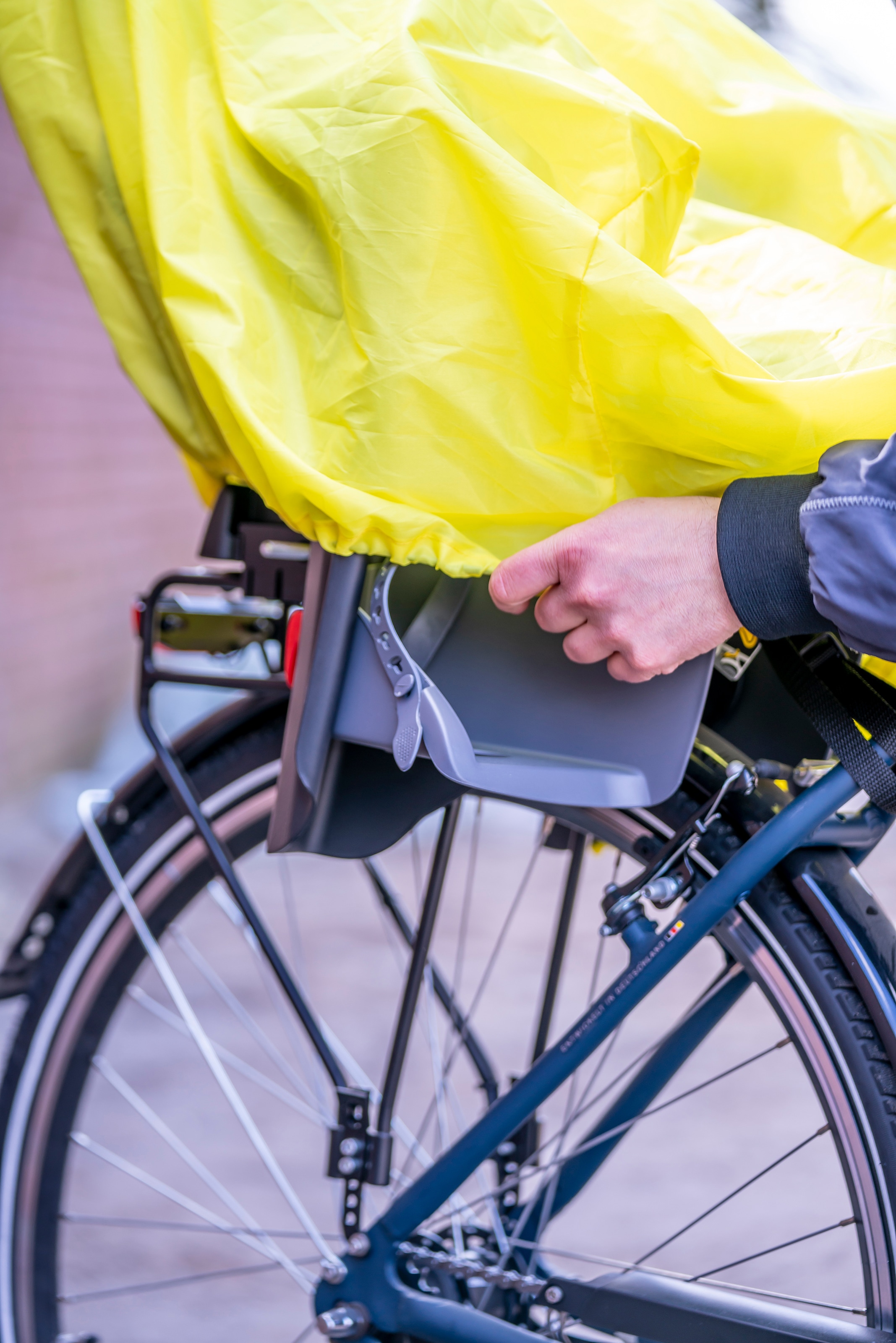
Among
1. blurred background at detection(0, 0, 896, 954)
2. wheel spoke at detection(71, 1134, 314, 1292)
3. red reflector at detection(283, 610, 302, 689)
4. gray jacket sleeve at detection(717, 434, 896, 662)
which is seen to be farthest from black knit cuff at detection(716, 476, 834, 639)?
blurred background at detection(0, 0, 896, 954)

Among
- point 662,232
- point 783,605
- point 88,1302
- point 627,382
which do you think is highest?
point 662,232

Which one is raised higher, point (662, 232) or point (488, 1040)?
point (662, 232)

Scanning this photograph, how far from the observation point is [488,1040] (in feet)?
7.88

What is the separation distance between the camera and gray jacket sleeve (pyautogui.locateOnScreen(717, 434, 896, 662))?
747 millimetres

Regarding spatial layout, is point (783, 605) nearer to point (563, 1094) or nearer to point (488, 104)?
point (488, 104)

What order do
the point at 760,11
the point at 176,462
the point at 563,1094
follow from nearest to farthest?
the point at 760,11, the point at 563,1094, the point at 176,462

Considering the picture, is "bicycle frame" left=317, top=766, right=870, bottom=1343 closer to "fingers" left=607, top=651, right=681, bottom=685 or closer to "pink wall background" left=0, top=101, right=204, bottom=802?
"fingers" left=607, top=651, right=681, bottom=685

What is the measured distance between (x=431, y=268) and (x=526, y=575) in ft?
0.74

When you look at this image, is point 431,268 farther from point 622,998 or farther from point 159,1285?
point 159,1285

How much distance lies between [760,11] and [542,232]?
35.0 inches

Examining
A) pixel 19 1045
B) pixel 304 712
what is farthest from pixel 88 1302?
pixel 304 712

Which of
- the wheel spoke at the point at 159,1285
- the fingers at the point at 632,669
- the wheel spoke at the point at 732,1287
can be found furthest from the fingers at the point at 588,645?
the wheel spoke at the point at 159,1285

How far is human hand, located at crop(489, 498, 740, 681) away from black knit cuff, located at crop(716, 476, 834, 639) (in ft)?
0.04

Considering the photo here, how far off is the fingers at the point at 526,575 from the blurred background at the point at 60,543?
2.15m
